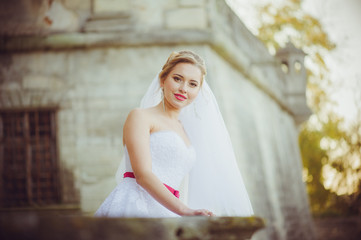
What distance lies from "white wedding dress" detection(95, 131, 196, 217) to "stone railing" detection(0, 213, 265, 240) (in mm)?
578

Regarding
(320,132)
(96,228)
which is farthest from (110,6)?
(320,132)

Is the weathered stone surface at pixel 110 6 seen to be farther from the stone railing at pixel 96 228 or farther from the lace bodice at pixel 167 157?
the stone railing at pixel 96 228

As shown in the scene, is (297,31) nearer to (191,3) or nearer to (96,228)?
(191,3)

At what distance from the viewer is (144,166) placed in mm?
2268

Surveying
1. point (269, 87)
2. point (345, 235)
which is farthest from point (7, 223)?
point (345, 235)

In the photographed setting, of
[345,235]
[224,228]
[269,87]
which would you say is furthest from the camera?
[345,235]

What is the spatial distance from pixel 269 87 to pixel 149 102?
847 centimetres

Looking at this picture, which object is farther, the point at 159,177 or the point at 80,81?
the point at 80,81

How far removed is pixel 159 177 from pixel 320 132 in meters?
18.8

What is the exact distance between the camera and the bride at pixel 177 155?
7.54 ft

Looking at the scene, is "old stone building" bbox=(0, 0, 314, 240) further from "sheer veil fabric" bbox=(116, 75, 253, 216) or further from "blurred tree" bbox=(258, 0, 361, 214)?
"blurred tree" bbox=(258, 0, 361, 214)

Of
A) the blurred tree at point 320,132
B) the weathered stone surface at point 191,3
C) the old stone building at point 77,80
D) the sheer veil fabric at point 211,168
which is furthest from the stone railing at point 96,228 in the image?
the blurred tree at point 320,132

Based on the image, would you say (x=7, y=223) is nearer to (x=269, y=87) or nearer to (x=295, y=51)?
(x=269, y=87)

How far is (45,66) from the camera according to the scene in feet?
21.0
